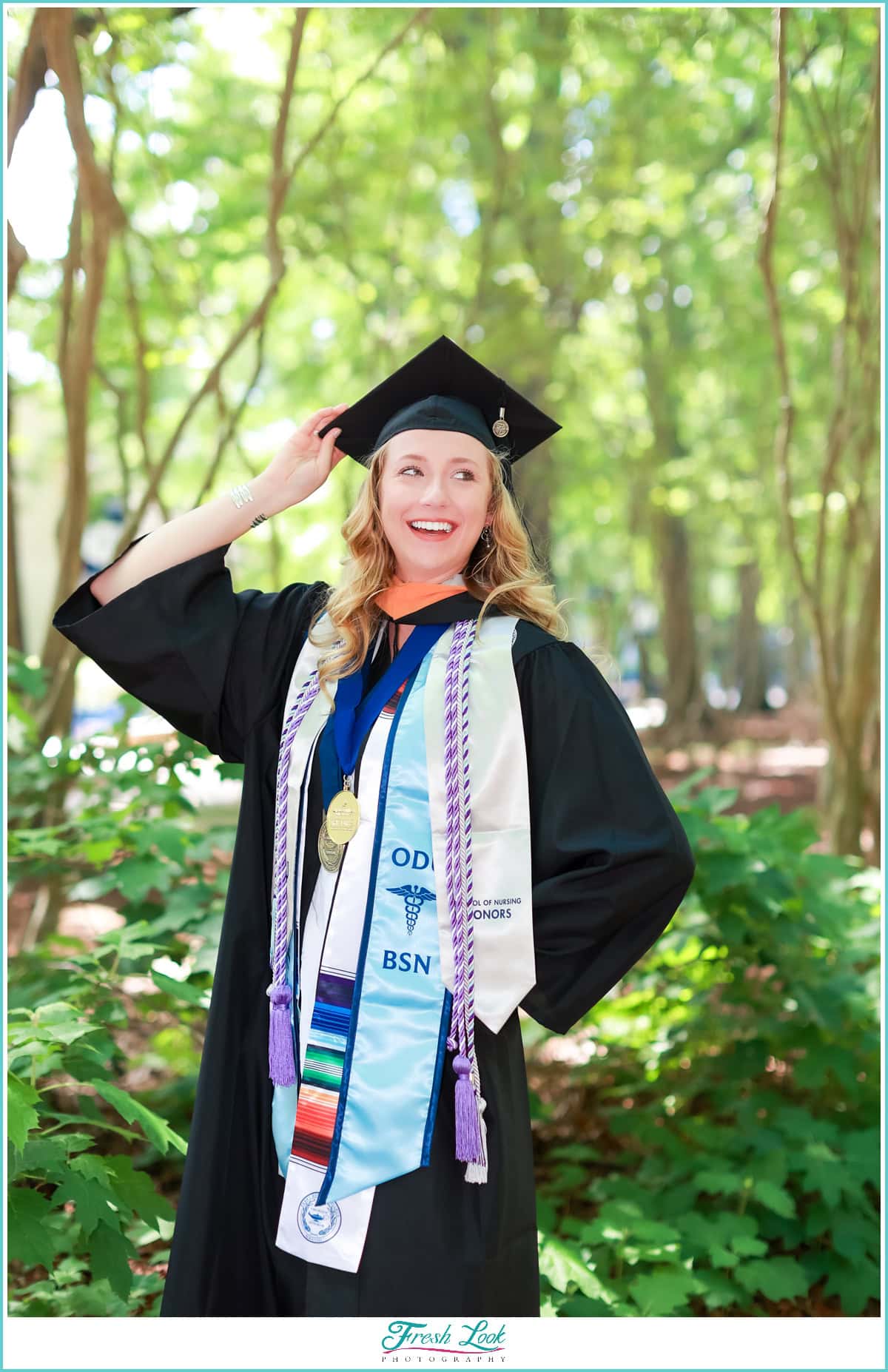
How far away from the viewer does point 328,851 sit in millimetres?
1955

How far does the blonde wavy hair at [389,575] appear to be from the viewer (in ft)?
6.78

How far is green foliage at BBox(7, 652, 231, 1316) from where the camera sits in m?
2.10

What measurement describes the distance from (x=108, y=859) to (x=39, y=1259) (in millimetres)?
1235

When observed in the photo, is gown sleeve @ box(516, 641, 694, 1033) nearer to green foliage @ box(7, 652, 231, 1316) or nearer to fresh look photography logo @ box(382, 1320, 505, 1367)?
fresh look photography logo @ box(382, 1320, 505, 1367)

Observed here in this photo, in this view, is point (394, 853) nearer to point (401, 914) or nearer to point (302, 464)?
point (401, 914)

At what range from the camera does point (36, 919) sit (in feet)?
14.0

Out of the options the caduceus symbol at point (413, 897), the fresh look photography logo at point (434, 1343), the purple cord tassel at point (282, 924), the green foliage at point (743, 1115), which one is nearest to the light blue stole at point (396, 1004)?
the caduceus symbol at point (413, 897)

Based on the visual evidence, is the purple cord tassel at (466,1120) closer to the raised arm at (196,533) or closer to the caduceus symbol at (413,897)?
the caduceus symbol at (413,897)

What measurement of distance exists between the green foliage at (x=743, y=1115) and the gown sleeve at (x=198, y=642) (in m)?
1.53

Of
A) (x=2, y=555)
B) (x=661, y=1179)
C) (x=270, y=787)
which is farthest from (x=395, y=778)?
(x=661, y=1179)

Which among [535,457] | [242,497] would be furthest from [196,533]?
[535,457]

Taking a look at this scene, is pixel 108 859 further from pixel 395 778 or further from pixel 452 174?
pixel 452 174

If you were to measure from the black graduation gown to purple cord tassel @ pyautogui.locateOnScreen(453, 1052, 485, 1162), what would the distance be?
8cm

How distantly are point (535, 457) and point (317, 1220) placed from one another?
318 inches
